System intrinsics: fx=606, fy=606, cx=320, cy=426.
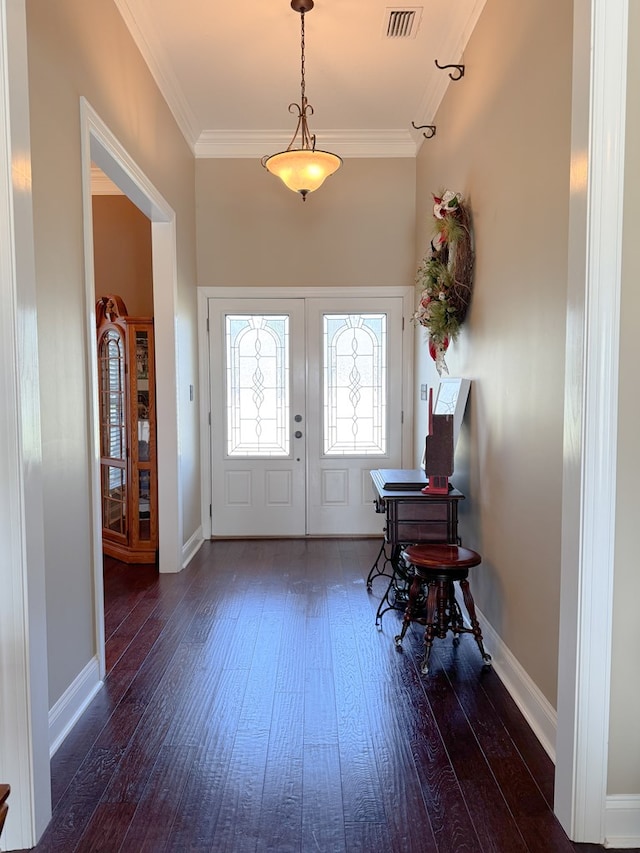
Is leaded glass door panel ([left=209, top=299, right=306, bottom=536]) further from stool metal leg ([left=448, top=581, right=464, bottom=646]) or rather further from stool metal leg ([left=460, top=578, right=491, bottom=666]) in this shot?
stool metal leg ([left=460, top=578, right=491, bottom=666])

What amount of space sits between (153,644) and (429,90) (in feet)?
13.3

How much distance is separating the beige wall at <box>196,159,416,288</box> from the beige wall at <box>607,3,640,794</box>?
3682 mm

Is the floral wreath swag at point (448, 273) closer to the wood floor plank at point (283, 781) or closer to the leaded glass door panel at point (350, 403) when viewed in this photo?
Result: the leaded glass door panel at point (350, 403)

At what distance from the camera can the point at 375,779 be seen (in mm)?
2109

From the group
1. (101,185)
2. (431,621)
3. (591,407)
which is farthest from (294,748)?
(101,185)

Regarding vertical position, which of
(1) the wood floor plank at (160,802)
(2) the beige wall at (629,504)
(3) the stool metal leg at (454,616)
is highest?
(2) the beige wall at (629,504)

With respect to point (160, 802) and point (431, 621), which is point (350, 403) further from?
point (160, 802)

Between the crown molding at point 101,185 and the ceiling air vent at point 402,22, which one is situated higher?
the ceiling air vent at point 402,22

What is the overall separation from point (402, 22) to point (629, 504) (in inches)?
122

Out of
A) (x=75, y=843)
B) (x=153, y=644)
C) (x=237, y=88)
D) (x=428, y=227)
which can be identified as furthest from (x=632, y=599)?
(x=237, y=88)

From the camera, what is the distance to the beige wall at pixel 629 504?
1.69 m

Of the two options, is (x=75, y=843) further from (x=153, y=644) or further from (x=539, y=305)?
(x=539, y=305)

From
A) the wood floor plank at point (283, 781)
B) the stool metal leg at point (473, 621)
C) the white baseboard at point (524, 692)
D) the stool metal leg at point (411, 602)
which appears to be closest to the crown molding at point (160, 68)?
the stool metal leg at point (411, 602)

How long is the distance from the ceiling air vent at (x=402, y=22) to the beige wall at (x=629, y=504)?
2116mm
